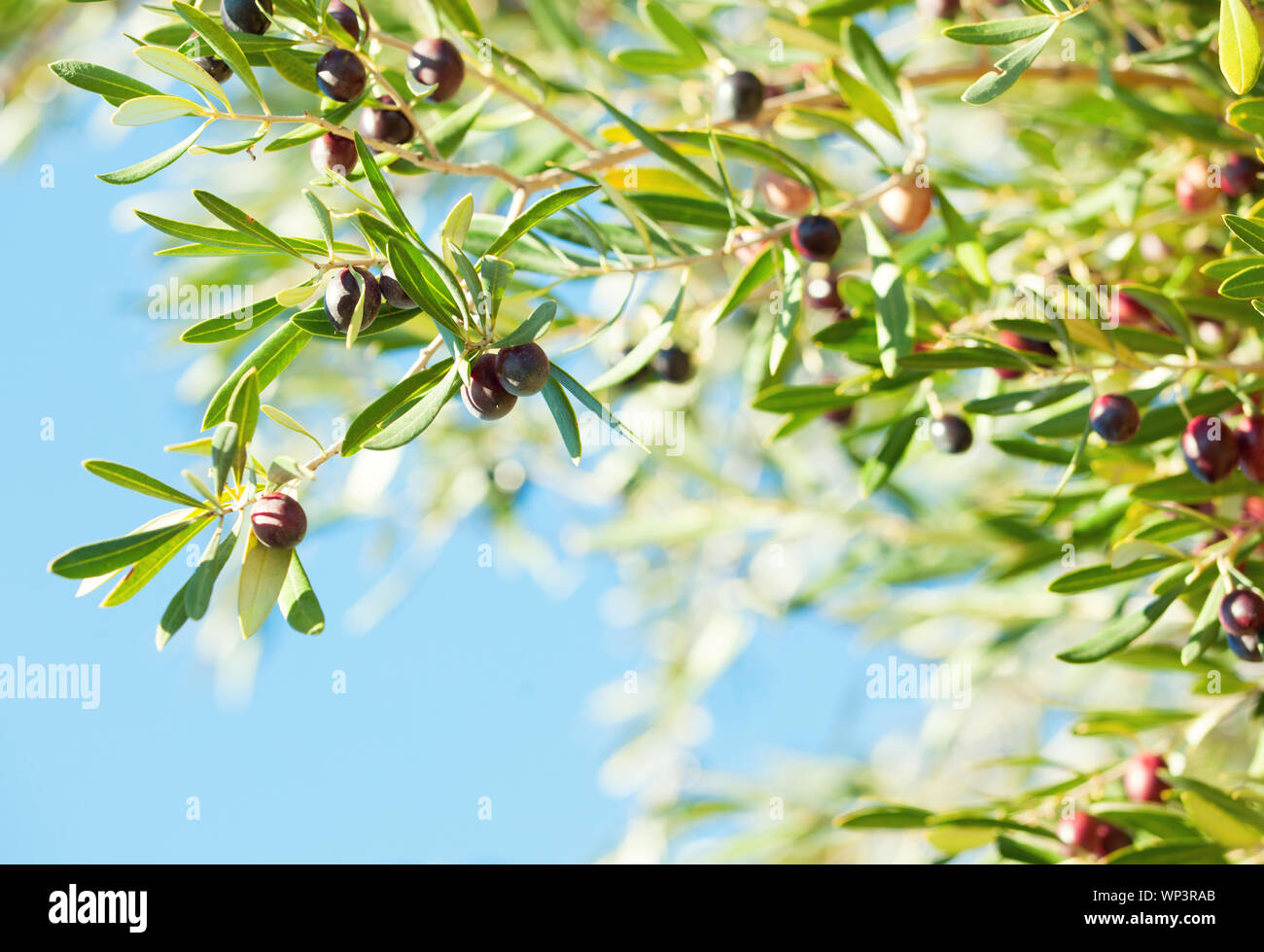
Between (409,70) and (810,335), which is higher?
(409,70)

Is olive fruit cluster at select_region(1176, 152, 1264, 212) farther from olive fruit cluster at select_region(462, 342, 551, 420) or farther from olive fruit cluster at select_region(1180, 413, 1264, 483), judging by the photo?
olive fruit cluster at select_region(462, 342, 551, 420)

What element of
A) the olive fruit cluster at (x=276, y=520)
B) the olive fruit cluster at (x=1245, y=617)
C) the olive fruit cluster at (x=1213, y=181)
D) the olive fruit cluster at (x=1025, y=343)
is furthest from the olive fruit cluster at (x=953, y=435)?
the olive fruit cluster at (x=276, y=520)

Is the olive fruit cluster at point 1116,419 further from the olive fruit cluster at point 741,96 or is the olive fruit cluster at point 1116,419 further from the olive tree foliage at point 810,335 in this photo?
the olive fruit cluster at point 741,96

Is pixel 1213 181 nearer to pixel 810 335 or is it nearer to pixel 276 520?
pixel 810 335

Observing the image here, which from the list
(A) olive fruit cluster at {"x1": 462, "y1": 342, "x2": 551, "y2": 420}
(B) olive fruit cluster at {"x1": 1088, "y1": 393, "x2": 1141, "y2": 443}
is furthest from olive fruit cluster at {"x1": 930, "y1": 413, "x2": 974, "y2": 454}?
(A) olive fruit cluster at {"x1": 462, "y1": 342, "x2": 551, "y2": 420}

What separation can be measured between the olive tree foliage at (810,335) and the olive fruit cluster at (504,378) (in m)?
0.02

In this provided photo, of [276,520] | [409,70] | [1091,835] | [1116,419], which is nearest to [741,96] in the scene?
[409,70]

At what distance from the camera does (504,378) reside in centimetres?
96

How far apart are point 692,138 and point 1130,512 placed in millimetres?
786

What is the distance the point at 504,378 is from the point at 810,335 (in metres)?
1.09

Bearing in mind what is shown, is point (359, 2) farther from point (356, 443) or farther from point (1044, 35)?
point (1044, 35)
